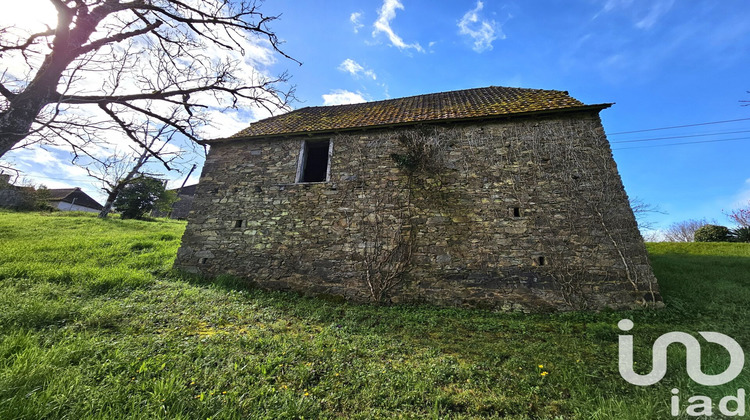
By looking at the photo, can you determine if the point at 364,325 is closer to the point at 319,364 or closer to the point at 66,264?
the point at 319,364

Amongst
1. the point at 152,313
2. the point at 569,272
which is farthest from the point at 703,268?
the point at 152,313

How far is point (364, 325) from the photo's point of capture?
15.4ft

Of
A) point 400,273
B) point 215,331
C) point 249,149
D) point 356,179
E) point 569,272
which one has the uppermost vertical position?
point 249,149

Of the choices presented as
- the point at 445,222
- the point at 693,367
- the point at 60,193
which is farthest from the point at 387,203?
the point at 60,193

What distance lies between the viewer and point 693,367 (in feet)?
10.1

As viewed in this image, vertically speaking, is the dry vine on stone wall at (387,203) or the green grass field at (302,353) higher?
the dry vine on stone wall at (387,203)

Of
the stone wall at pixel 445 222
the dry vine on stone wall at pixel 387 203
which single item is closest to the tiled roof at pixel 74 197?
the stone wall at pixel 445 222

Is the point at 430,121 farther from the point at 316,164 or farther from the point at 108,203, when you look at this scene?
the point at 108,203

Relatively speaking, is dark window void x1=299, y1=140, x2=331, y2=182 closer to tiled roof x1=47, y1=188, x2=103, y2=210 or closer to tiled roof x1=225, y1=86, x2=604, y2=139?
tiled roof x1=225, y1=86, x2=604, y2=139

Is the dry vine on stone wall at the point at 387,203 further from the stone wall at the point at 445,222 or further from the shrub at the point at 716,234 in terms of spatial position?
the shrub at the point at 716,234

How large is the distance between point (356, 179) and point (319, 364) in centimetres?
481

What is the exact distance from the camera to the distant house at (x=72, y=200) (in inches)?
1000

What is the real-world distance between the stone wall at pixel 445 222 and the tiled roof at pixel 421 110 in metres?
0.38

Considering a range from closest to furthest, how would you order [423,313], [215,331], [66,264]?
1. [215,331]
2. [423,313]
3. [66,264]
